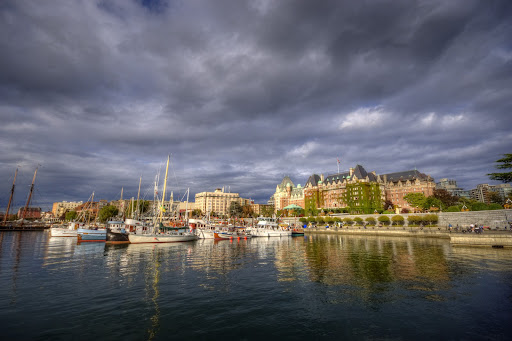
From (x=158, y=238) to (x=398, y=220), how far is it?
84.6 m

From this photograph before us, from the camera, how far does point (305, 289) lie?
19297mm

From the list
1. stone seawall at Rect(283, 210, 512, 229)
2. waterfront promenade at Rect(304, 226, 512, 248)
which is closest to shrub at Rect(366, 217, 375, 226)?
waterfront promenade at Rect(304, 226, 512, 248)

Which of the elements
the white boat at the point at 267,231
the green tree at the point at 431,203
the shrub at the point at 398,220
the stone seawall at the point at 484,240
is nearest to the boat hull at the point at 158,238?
the white boat at the point at 267,231

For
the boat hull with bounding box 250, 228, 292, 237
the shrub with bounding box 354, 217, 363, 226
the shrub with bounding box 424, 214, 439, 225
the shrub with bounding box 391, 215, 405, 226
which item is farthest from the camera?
the shrub with bounding box 354, 217, 363, 226

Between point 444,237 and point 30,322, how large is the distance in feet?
264

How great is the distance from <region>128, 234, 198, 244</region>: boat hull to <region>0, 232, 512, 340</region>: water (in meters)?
27.7

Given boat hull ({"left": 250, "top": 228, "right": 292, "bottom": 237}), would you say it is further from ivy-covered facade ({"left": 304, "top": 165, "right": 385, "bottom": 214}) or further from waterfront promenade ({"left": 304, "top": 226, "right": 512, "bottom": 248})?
ivy-covered facade ({"left": 304, "top": 165, "right": 385, "bottom": 214})

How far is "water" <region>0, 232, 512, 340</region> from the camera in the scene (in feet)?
39.5

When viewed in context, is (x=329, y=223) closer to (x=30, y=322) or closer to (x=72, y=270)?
(x=72, y=270)

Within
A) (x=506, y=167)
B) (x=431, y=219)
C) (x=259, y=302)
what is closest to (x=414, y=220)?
(x=431, y=219)

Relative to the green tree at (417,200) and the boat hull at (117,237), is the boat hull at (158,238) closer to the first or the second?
the boat hull at (117,237)

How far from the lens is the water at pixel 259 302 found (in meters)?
12.0

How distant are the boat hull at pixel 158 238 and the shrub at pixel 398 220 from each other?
76.2 meters

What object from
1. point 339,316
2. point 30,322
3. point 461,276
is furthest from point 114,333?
point 461,276
